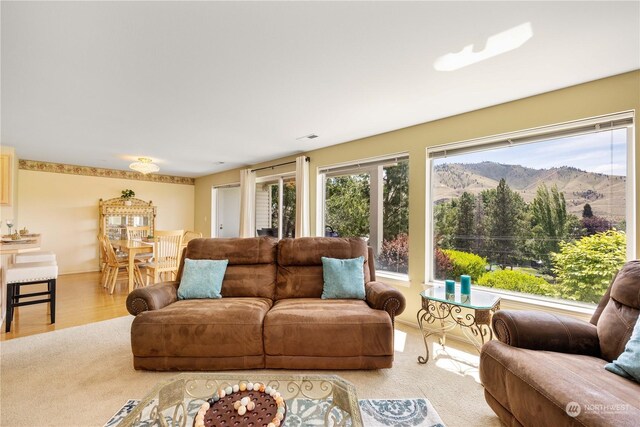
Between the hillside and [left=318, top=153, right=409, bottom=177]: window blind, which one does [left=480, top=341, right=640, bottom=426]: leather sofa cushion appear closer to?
the hillside

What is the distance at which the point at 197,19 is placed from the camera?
148 cm

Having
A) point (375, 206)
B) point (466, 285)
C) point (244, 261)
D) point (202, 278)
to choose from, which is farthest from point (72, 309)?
point (466, 285)

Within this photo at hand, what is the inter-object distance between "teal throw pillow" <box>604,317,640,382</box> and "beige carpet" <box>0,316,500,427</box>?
27.4 inches

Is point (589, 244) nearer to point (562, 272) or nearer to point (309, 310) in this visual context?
point (562, 272)

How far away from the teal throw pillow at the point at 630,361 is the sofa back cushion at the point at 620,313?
0.32 feet

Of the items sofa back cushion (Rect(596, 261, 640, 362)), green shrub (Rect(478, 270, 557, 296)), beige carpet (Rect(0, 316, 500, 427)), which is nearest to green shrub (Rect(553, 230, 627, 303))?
green shrub (Rect(478, 270, 557, 296))

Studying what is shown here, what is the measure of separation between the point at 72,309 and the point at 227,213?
12.3 feet

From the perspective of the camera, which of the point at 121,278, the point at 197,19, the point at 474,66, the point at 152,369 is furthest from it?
the point at 121,278

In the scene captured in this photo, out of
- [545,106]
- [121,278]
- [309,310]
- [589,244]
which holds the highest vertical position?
[545,106]

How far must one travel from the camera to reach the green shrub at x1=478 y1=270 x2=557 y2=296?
2.47m

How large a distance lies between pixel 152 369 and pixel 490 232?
3.27 metres

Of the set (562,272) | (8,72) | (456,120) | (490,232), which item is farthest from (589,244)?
Answer: (8,72)

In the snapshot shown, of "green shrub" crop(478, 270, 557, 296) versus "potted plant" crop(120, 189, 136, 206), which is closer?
"green shrub" crop(478, 270, 557, 296)

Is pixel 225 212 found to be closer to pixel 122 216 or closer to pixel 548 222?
pixel 122 216
